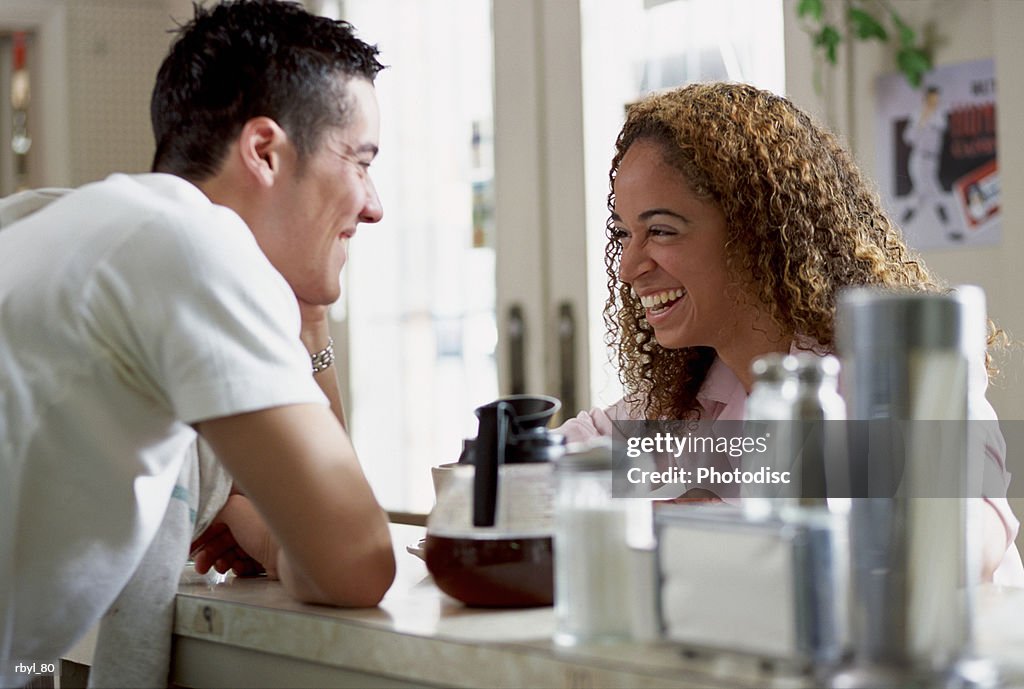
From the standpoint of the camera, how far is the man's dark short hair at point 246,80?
1.46 m

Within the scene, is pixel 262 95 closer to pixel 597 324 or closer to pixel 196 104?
pixel 196 104

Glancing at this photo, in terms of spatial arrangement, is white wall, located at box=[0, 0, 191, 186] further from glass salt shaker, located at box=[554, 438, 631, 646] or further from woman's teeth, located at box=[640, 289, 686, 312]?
glass salt shaker, located at box=[554, 438, 631, 646]

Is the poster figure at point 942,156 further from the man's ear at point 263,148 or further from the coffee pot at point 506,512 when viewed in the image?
the coffee pot at point 506,512

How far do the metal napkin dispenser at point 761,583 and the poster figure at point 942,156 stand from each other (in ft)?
6.76

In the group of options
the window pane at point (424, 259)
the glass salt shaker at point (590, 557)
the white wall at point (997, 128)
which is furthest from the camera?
the window pane at point (424, 259)

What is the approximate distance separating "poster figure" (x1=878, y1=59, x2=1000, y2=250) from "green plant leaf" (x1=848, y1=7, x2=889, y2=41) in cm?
10

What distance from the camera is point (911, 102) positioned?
276 centimetres

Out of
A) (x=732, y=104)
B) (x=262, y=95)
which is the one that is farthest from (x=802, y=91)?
(x=262, y=95)

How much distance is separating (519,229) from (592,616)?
2819 mm

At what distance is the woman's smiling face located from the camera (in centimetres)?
177

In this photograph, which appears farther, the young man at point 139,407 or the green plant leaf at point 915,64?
the green plant leaf at point 915,64

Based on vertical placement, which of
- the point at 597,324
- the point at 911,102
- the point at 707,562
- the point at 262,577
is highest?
the point at 911,102

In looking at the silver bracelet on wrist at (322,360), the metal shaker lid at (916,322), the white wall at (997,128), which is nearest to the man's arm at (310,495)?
the metal shaker lid at (916,322)


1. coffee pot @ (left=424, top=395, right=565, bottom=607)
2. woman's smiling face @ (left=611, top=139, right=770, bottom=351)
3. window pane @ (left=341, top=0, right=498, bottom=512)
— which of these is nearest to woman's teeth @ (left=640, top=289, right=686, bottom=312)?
woman's smiling face @ (left=611, top=139, right=770, bottom=351)
